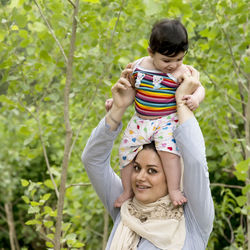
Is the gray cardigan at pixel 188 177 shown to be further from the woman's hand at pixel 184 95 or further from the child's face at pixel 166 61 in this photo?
the child's face at pixel 166 61

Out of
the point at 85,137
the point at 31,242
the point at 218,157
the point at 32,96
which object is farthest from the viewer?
the point at 31,242

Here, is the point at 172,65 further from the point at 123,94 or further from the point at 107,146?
the point at 107,146

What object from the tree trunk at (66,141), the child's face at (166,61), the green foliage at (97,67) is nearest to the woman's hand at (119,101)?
the child's face at (166,61)

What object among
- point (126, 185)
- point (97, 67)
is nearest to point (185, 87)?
point (126, 185)

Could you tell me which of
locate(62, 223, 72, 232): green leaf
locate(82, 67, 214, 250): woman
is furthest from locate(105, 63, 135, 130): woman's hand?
locate(62, 223, 72, 232): green leaf

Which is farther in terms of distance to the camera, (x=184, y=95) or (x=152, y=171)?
(x=152, y=171)

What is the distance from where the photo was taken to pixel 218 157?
5.19 m

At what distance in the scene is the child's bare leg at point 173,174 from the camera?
195cm

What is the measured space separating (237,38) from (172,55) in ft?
5.14

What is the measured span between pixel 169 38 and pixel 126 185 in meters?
0.70

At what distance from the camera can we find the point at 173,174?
6.39 ft

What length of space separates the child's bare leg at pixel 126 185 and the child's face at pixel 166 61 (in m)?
0.46

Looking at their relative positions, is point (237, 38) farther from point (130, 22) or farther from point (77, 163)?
point (77, 163)

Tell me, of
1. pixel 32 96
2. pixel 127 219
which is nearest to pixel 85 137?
pixel 32 96
